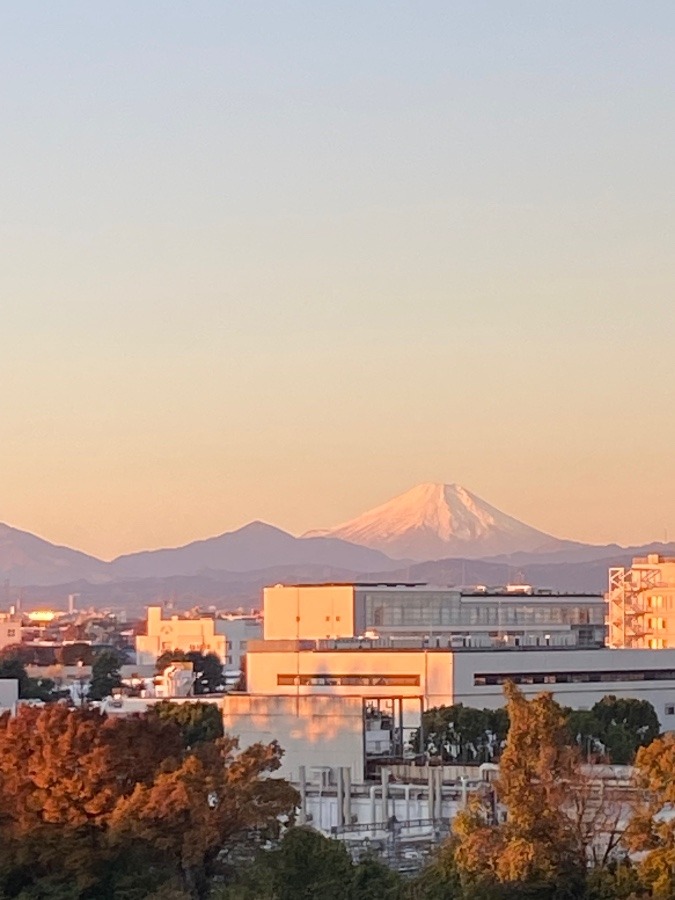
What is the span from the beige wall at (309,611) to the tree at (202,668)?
1328 cm

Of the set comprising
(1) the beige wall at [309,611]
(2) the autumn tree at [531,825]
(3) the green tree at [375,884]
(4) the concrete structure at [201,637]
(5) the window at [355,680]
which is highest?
(4) the concrete structure at [201,637]

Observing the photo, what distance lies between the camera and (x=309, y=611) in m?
104

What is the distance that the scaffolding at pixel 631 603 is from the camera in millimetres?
112562

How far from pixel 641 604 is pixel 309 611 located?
18621 millimetres

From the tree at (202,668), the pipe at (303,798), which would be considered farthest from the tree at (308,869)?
the tree at (202,668)

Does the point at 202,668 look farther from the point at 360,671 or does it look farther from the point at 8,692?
the point at 360,671

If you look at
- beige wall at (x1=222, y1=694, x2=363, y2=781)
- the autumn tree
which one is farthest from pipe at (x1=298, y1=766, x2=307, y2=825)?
the autumn tree

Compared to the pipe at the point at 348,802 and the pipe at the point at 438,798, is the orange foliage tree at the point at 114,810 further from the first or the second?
the pipe at the point at 348,802

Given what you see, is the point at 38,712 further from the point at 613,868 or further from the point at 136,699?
the point at 136,699

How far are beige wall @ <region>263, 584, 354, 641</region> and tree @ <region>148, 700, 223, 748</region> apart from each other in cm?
2733


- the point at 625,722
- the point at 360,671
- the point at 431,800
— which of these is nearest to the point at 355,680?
the point at 360,671

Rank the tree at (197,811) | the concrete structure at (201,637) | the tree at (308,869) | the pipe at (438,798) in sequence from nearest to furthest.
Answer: the tree at (308,869) → the tree at (197,811) → the pipe at (438,798) → the concrete structure at (201,637)

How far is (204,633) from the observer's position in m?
174

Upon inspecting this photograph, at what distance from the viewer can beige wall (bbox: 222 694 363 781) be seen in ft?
190
